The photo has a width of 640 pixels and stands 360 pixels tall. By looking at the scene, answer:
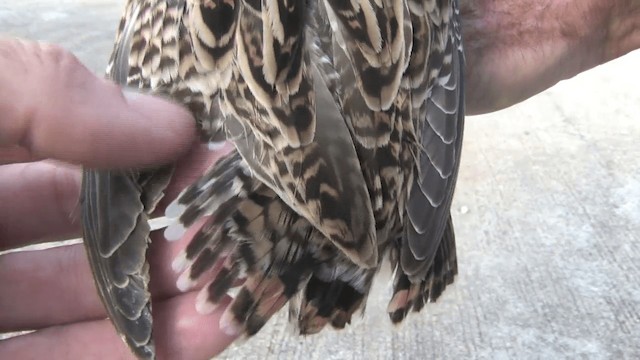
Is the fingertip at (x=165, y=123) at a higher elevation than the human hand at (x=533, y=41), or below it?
higher

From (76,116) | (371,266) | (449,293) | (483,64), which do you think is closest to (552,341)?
(449,293)

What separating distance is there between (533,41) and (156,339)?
176 cm

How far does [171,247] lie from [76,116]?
0.30 meters

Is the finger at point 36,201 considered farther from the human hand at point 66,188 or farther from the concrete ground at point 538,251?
the concrete ground at point 538,251

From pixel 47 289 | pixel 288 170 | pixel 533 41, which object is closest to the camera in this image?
pixel 288 170

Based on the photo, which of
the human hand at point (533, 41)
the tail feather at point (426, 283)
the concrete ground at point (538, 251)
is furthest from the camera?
the concrete ground at point (538, 251)

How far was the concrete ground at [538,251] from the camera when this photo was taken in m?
3.14

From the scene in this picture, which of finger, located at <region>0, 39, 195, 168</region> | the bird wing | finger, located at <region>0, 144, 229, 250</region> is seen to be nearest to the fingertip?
finger, located at <region>0, 39, 195, 168</region>

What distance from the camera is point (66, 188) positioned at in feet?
6.70

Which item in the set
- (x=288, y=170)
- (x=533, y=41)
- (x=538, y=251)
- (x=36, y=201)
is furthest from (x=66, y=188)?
(x=538, y=251)

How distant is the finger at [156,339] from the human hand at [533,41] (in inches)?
54.1

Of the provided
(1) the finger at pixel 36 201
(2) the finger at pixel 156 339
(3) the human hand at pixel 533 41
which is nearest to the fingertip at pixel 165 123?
(2) the finger at pixel 156 339

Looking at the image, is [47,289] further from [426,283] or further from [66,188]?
[426,283]

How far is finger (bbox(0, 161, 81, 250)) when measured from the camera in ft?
6.61
